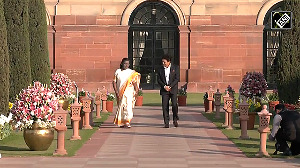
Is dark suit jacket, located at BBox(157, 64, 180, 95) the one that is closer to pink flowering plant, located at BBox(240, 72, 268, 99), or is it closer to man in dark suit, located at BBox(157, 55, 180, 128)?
man in dark suit, located at BBox(157, 55, 180, 128)

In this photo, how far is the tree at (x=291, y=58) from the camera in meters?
24.5

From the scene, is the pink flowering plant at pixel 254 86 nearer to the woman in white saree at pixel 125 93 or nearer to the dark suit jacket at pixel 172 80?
the dark suit jacket at pixel 172 80

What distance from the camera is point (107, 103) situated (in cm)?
2897

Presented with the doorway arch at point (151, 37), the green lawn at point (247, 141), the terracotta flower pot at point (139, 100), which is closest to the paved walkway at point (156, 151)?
the green lawn at point (247, 141)

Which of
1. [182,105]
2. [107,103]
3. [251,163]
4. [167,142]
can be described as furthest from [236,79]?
[251,163]

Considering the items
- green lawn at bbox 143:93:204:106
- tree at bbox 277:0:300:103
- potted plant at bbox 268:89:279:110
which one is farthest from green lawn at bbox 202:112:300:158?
green lawn at bbox 143:93:204:106

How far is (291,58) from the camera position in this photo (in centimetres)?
2456

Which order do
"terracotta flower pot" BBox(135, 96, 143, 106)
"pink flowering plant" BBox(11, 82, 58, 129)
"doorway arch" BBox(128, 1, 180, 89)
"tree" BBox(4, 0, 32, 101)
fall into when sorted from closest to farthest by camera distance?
"pink flowering plant" BBox(11, 82, 58, 129), "tree" BBox(4, 0, 32, 101), "terracotta flower pot" BBox(135, 96, 143, 106), "doorway arch" BBox(128, 1, 180, 89)

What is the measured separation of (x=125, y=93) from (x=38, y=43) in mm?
5135

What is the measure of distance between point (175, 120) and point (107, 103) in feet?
21.8

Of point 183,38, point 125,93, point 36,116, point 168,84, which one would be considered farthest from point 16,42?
point 183,38

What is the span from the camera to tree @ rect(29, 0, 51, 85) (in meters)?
26.4

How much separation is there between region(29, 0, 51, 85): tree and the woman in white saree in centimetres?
440

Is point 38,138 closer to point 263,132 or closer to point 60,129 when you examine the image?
point 60,129
